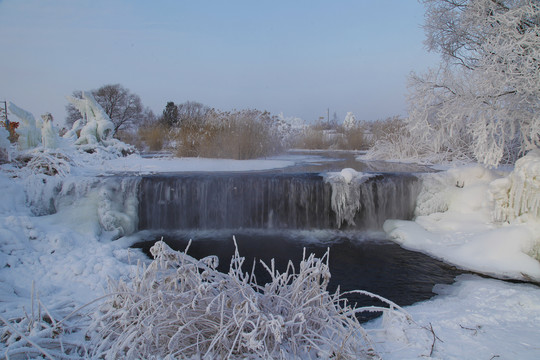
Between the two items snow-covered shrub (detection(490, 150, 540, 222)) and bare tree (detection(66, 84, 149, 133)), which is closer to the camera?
snow-covered shrub (detection(490, 150, 540, 222))

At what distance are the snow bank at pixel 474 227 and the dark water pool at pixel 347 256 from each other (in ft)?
1.16

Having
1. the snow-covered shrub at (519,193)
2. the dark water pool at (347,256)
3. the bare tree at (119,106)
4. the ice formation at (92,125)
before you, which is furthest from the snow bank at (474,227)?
the bare tree at (119,106)

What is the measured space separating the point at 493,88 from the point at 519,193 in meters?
2.32

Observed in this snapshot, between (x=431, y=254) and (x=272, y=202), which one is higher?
(x=272, y=202)

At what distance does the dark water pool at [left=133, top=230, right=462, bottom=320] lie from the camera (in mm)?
4070

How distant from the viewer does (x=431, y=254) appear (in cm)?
516

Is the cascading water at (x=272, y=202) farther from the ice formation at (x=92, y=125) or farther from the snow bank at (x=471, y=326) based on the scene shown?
the ice formation at (x=92, y=125)

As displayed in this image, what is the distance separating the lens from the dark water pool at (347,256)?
160 inches

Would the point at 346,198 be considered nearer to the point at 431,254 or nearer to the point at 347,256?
the point at 347,256

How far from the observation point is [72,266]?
398cm

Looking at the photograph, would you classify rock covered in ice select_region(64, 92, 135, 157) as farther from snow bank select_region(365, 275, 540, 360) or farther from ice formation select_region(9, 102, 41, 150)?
snow bank select_region(365, 275, 540, 360)

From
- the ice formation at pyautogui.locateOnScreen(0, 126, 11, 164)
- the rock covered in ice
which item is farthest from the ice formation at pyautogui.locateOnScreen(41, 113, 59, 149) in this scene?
the ice formation at pyautogui.locateOnScreen(0, 126, 11, 164)

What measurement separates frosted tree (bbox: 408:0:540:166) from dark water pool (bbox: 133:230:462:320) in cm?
279

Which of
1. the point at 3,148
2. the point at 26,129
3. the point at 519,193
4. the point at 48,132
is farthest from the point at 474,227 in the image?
the point at 26,129
